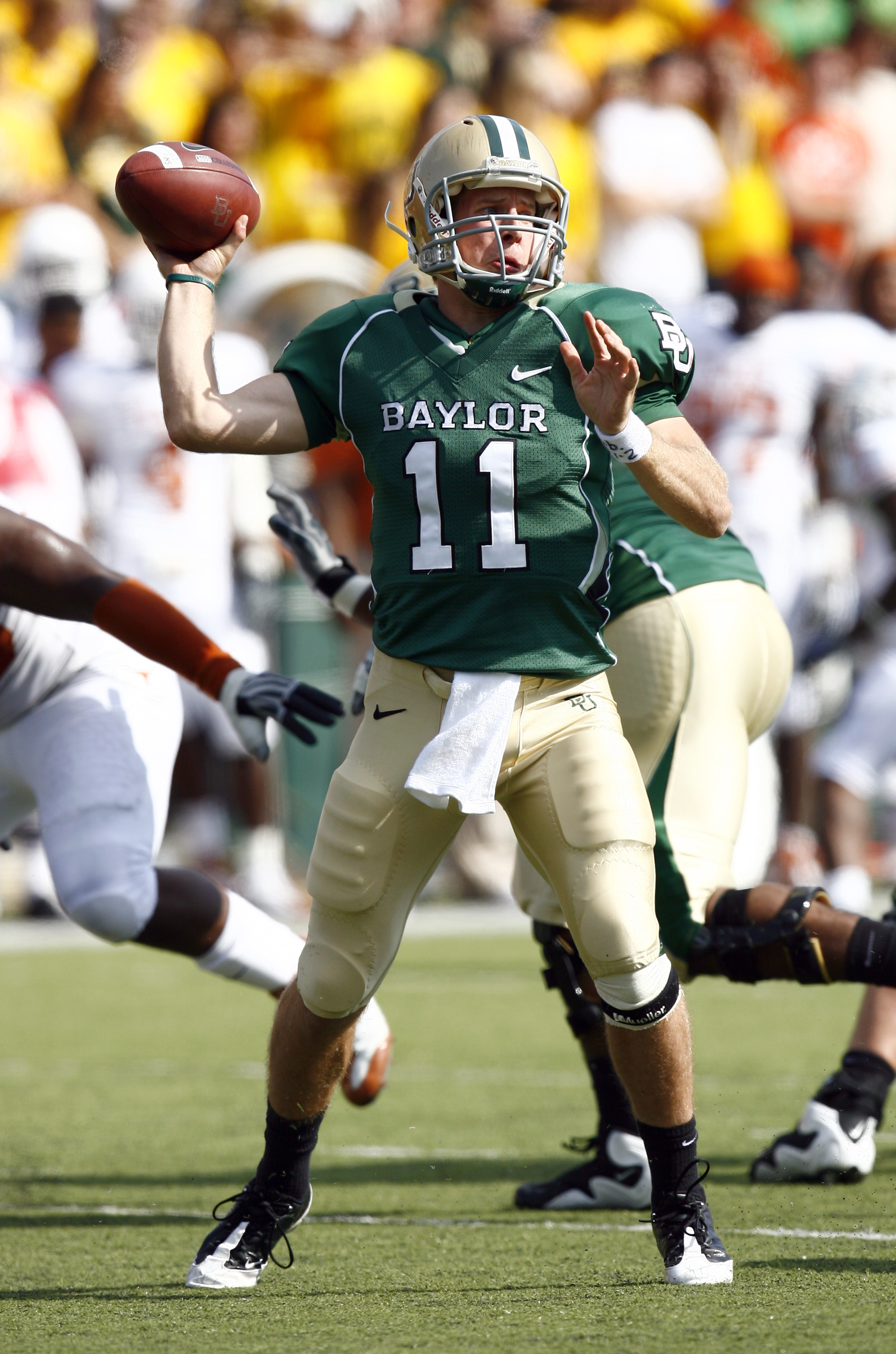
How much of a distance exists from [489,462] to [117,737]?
4.17ft

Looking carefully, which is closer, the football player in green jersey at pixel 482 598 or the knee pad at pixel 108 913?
the football player in green jersey at pixel 482 598

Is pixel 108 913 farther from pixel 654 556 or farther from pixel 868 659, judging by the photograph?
pixel 868 659

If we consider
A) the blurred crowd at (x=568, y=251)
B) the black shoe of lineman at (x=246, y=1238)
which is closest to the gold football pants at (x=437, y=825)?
the black shoe of lineman at (x=246, y=1238)

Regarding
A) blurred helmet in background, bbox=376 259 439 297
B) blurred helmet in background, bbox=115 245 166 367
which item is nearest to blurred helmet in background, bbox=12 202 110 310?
blurred helmet in background, bbox=115 245 166 367

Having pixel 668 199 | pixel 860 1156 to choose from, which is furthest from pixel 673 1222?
pixel 668 199

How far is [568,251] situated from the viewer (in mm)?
8953

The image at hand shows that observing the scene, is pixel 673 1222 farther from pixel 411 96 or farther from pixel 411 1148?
pixel 411 96

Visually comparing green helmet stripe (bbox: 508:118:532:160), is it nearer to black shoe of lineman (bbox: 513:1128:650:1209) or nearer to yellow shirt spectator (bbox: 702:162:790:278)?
black shoe of lineman (bbox: 513:1128:650:1209)

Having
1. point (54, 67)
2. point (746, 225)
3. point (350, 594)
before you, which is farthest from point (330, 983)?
point (54, 67)

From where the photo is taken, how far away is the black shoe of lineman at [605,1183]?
363 cm

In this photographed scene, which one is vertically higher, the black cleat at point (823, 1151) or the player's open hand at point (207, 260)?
the player's open hand at point (207, 260)

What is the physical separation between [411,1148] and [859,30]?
9597 mm

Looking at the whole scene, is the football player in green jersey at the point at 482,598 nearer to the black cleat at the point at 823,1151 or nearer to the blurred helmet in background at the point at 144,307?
the black cleat at the point at 823,1151

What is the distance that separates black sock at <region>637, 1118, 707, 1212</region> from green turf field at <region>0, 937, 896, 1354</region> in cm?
14
